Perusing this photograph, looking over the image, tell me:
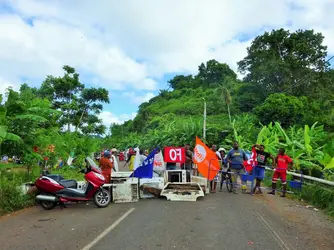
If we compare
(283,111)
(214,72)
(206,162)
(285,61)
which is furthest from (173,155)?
(214,72)

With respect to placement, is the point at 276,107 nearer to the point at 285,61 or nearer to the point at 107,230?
the point at 285,61

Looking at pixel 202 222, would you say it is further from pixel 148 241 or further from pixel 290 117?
pixel 290 117

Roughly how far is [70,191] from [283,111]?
2585 cm

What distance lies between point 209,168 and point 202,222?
5767mm

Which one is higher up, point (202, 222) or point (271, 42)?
point (271, 42)

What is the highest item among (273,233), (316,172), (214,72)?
(214,72)

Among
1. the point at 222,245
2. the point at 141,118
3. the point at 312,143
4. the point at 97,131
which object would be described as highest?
the point at 141,118

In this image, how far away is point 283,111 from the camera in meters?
31.9

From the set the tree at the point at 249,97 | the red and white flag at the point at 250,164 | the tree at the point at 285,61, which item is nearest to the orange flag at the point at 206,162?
the red and white flag at the point at 250,164

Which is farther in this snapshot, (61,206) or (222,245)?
(61,206)

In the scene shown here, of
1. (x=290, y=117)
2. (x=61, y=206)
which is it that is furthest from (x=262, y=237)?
(x=290, y=117)

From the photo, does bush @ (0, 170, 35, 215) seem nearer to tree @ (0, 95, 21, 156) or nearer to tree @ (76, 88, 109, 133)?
tree @ (0, 95, 21, 156)

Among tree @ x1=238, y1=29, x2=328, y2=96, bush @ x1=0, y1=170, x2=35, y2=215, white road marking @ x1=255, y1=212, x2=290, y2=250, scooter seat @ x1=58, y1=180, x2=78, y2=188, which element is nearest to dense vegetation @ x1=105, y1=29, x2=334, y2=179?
tree @ x1=238, y1=29, x2=328, y2=96

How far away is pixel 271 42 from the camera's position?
1970 inches
